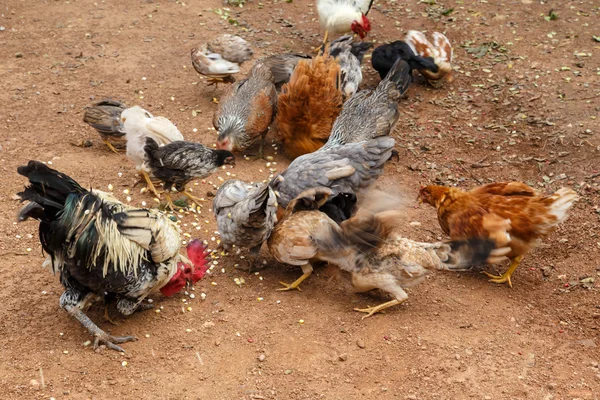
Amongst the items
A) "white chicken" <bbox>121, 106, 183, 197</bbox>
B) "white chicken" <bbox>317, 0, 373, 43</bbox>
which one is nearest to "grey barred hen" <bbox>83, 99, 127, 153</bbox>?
"white chicken" <bbox>121, 106, 183, 197</bbox>

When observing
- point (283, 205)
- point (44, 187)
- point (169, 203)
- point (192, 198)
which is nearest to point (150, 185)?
point (169, 203)

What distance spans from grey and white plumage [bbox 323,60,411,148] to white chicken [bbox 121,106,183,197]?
181cm

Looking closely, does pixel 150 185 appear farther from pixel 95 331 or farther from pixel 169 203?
pixel 95 331

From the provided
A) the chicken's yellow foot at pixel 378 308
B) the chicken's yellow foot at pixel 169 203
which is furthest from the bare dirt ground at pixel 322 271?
the chicken's yellow foot at pixel 169 203

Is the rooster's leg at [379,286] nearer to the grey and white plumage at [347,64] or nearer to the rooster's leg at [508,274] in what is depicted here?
the rooster's leg at [508,274]

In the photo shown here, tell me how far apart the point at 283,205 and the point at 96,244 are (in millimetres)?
2089

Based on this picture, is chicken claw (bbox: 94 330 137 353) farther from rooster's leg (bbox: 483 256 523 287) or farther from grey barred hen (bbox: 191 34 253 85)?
grey barred hen (bbox: 191 34 253 85)

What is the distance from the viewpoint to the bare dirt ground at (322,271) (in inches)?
186

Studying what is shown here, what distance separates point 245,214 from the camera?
5.46 meters

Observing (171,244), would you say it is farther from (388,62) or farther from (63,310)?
(388,62)

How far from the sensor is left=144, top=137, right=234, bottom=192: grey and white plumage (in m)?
6.38

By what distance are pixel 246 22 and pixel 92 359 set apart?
741cm

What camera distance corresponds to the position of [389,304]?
5.40 meters

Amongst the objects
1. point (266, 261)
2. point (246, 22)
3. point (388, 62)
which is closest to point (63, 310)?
point (266, 261)
